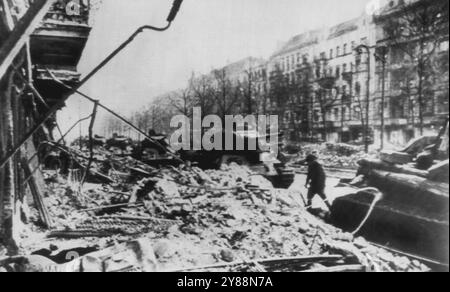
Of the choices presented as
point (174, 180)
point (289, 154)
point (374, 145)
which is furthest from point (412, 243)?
point (174, 180)

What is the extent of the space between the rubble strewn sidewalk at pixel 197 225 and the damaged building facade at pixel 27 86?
280 mm

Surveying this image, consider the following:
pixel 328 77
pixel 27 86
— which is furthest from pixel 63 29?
pixel 328 77

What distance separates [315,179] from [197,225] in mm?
1493

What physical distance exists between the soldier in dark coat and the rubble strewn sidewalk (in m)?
0.22

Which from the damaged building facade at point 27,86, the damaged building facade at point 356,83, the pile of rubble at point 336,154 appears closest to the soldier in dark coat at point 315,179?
the pile of rubble at point 336,154

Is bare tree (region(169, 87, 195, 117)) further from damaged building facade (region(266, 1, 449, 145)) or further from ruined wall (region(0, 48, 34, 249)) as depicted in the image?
ruined wall (region(0, 48, 34, 249))

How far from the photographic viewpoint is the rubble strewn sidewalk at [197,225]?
152 inches

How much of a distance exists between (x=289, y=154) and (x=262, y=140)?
0.49 metres

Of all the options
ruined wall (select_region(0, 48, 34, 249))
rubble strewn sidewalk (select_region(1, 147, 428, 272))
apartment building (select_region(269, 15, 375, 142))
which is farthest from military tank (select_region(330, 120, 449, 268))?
ruined wall (select_region(0, 48, 34, 249))

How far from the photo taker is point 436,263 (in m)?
3.78

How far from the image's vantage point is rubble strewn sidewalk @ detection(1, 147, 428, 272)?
386 cm

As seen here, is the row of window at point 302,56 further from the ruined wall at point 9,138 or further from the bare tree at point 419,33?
the ruined wall at point 9,138
